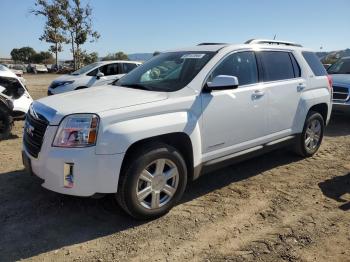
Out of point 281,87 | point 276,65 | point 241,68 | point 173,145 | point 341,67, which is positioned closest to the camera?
point 173,145

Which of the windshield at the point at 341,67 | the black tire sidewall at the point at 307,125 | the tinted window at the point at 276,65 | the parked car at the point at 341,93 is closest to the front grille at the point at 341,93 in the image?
the parked car at the point at 341,93

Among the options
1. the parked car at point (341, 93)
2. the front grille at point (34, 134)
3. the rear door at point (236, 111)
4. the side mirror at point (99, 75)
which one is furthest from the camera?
the side mirror at point (99, 75)

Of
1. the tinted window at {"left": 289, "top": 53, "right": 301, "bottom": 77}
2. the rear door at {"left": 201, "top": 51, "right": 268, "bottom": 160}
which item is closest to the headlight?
the rear door at {"left": 201, "top": 51, "right": 268, "bottom": 160}

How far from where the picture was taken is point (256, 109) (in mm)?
4824

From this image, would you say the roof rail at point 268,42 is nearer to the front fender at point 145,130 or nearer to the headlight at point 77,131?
the front fender at point 145,130

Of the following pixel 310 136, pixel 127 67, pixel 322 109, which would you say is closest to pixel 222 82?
pixel 310 136

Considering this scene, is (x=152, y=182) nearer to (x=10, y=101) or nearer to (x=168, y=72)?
(x=168, y=72)

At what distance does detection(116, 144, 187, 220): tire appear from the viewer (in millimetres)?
3623

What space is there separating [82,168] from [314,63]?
14.3ft

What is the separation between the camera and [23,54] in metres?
61.6

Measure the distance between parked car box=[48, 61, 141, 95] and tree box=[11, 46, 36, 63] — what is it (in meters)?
53.0

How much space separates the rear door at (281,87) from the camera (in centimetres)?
510

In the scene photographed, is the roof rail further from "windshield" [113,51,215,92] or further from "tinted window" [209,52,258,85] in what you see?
"windshield" [113,51,215,92]

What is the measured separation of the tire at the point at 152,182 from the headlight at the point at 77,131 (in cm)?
Answer: 46
